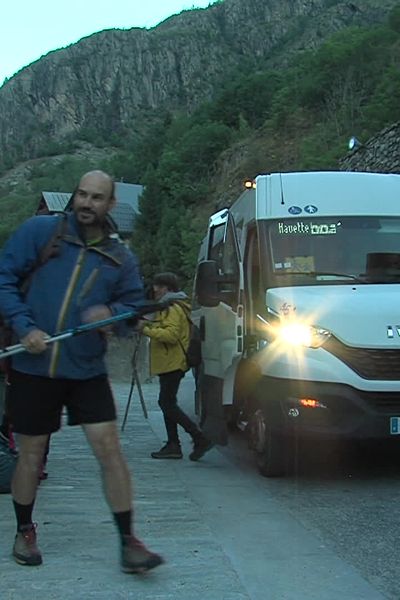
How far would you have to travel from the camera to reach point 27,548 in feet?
14.4

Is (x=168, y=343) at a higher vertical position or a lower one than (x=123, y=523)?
higher

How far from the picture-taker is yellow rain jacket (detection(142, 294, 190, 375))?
25.3ft

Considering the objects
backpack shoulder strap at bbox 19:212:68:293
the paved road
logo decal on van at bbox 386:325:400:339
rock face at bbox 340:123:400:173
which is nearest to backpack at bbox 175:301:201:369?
the paved road

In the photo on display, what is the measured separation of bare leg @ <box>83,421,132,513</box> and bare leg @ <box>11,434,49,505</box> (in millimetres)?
259

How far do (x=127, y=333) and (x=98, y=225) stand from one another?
0.57 metres

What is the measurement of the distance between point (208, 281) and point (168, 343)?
738 millimetres

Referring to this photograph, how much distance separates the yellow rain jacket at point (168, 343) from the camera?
770 cm

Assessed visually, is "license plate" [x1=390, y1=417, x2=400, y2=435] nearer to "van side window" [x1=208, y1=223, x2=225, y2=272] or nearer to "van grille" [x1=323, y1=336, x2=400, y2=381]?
"van grille" [x1=323, y1=336, x2=400, y2=381]

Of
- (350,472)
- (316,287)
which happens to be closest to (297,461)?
(350,472)

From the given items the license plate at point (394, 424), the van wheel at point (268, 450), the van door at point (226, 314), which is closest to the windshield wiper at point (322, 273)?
the van door at point (226, 314)

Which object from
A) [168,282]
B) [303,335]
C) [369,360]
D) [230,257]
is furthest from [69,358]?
[230,257]

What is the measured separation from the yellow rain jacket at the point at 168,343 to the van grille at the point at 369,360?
174cm

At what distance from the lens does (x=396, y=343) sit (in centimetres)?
644

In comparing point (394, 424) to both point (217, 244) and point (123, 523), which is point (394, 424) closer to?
point (123, 523)
